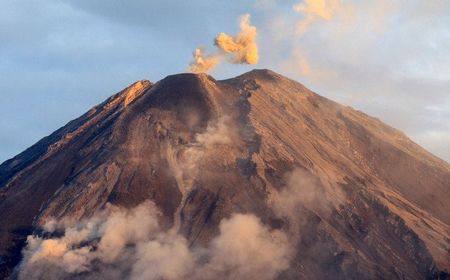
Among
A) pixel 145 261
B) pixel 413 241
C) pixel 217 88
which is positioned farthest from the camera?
pixel 217 88

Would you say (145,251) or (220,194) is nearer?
(145,251)

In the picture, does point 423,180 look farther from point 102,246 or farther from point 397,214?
point 102,246

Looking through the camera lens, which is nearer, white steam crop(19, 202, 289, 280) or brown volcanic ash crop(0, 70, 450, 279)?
white steam crop(19, 202, 289, 280)

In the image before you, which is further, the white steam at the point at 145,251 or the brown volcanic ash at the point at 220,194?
the brown volcanic ash at the point at 220,194

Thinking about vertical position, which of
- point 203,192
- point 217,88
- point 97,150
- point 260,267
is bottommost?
point 260,267

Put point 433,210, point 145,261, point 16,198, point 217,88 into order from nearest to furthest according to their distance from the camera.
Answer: point 145,261 → point 16,198 → point 433,210 → point 217,88

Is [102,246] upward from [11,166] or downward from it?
downward

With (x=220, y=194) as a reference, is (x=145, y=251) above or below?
below

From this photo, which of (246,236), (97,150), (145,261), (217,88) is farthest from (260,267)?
(217,88)
